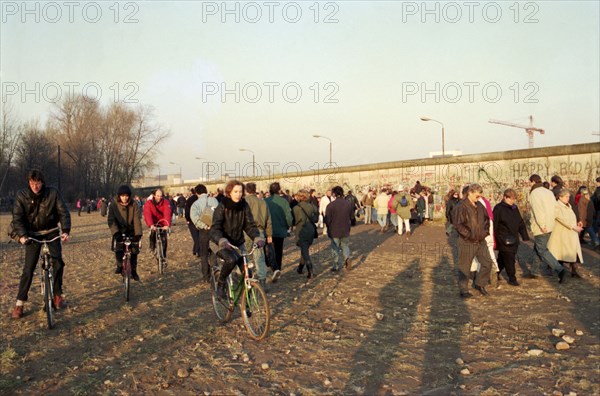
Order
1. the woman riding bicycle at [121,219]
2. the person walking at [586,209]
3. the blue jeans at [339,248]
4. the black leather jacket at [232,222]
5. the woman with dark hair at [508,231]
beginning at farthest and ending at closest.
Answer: the person walking at [586,209], the blue jeans at [339,248], the woman with dark hair at [508,231], the woman riding bicycle at [121,219], the black leather jacket at [232,222]

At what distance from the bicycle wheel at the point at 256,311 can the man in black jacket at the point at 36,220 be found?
271 cm

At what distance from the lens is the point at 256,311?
637 cm

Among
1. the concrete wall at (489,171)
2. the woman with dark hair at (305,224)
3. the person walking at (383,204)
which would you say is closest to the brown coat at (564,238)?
the woman with dark hair at (305,224)

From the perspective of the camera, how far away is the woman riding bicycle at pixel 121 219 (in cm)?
898

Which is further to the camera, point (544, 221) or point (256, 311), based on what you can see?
point (544, 221)

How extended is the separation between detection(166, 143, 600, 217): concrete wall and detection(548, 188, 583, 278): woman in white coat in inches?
417

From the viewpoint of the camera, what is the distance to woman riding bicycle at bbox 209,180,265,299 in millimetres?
6711

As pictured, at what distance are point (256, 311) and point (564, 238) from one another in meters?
6.56

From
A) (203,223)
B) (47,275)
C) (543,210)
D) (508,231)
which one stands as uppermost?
(543,210)

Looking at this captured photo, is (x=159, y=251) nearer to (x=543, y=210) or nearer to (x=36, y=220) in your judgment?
(x=36, y=220)

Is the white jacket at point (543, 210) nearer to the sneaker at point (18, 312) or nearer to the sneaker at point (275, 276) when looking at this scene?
the sneaker at point (275, 276)

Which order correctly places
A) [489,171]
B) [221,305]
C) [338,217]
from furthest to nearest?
[489,171], [338,217], [221,305]

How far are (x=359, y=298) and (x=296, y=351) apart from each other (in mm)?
3130

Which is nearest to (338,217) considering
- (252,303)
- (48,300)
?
(252,303)
